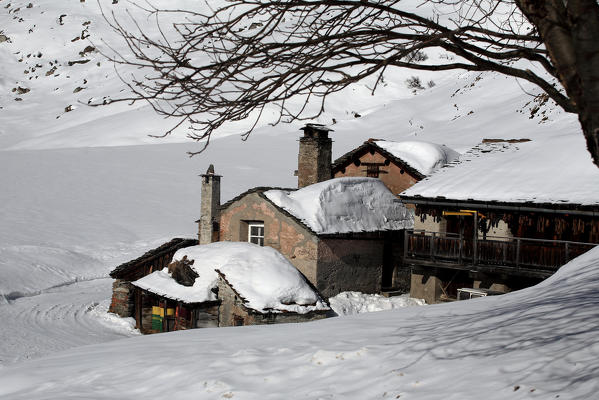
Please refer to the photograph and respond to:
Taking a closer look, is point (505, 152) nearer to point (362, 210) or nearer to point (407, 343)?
point (362, 210)

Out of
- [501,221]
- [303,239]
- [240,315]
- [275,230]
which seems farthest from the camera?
[275,230]

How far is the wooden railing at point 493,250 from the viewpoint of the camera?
19.2 metres

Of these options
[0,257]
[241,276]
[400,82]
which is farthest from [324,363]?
[400,82]

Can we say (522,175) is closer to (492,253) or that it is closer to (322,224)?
(492,253)

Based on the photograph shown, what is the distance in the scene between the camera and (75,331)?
21.6 metres

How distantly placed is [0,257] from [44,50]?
313 ft

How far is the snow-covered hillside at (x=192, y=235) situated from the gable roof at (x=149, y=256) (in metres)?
1.82

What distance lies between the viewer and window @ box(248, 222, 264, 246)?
82.3ft

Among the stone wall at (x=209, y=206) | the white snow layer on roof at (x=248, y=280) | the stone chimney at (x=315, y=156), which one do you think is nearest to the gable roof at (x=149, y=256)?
the stone wall at (x=209, y=206)

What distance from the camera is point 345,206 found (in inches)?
993

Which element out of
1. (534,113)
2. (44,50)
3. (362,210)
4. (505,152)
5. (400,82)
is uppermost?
(44,50)

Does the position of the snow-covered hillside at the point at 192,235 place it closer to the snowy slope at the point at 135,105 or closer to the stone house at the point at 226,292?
the snowy slope at the point at 135,105

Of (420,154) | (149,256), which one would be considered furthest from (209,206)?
(420,154)

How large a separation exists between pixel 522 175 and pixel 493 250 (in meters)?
2.91
